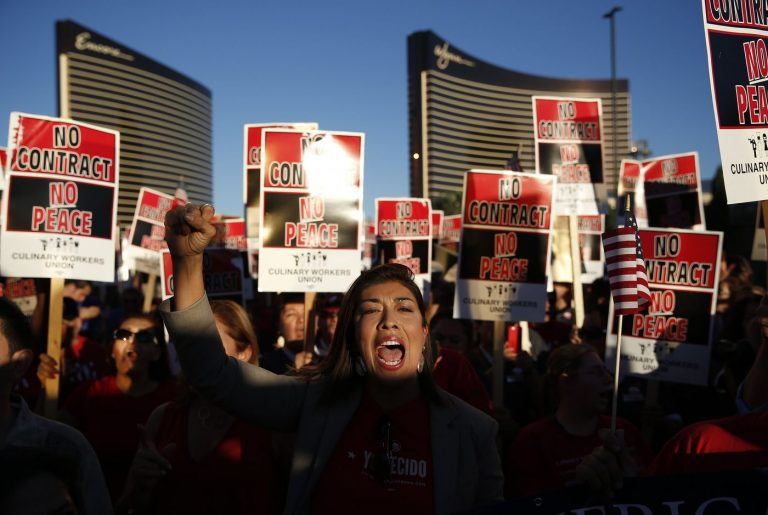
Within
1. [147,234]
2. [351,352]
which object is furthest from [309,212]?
[147,234]

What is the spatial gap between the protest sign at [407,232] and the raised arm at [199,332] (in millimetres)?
8596

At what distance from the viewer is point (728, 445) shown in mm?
2195

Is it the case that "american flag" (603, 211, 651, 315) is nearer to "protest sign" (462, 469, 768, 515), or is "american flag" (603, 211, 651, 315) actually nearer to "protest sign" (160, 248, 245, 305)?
"protest sign" (462, 469, 768, 515)

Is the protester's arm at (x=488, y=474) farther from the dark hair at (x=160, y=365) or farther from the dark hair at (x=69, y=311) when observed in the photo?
the dark hair at (x=69, y=311)

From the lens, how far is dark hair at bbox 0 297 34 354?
7.96 feet

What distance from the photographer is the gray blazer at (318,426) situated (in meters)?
2.41

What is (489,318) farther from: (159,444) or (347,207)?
(159,444)

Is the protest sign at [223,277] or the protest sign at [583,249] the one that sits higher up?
the protest sign at [583,249]

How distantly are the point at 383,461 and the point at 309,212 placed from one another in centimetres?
447

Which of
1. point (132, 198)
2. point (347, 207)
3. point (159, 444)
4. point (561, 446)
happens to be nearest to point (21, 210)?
point (347, 207)

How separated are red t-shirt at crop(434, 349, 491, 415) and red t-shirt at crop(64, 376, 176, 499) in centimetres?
157

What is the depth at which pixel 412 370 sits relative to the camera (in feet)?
8.68

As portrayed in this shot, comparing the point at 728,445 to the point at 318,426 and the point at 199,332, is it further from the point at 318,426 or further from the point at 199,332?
the point at 199,332

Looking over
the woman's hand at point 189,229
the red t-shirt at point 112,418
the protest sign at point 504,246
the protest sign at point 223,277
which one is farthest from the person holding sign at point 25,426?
the protest sign at point 223,277
